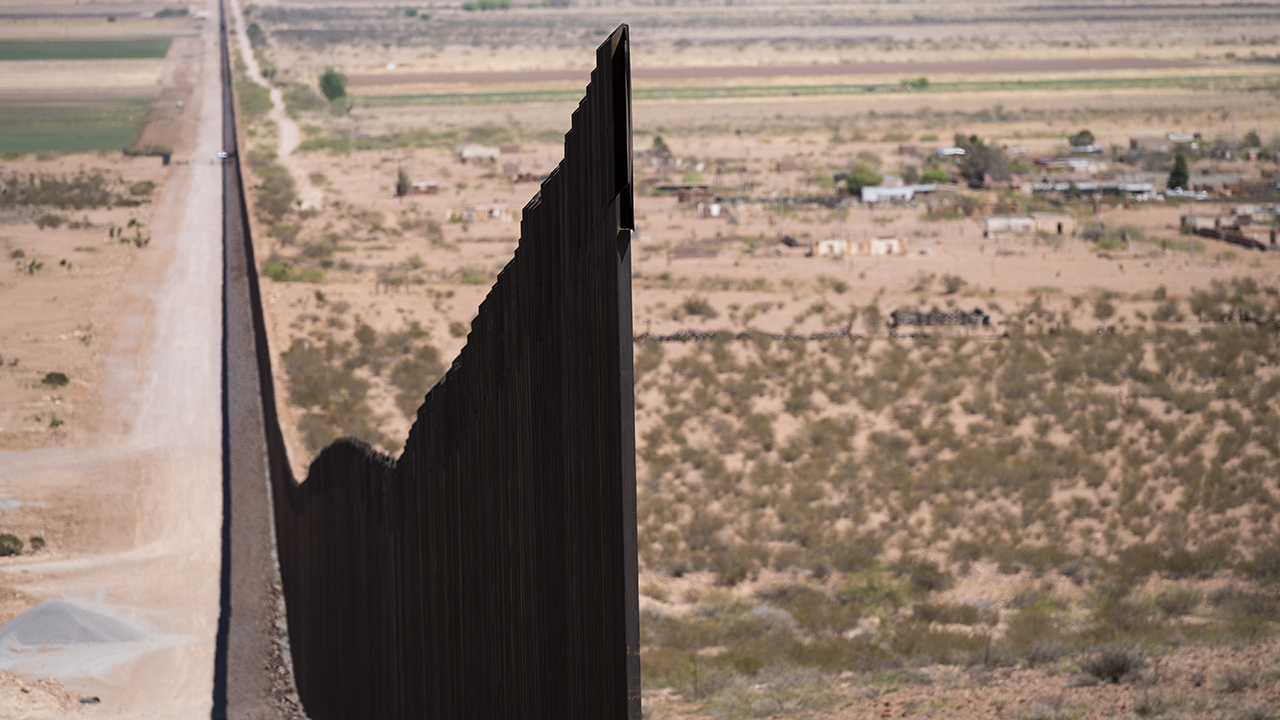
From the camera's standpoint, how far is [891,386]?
86.4 ft

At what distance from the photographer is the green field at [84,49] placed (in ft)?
320

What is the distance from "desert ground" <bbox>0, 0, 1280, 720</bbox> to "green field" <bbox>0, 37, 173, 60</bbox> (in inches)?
911

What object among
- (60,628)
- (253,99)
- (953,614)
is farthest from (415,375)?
(253,99)

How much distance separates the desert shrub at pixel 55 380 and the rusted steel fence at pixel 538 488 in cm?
2029

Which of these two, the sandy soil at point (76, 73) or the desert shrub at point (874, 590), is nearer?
the desert shrub at point (874, 590)

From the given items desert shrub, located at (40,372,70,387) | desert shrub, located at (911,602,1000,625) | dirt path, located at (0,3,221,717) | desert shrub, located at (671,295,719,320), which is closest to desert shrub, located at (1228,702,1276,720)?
desert shrub, located at (911,602,1000,625)

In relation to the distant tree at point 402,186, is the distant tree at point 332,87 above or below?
above

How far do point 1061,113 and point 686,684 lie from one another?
94.7 metres

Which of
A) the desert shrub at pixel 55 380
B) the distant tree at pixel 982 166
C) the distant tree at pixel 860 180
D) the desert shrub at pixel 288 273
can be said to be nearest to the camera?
the desert shrub at pixel 55 380

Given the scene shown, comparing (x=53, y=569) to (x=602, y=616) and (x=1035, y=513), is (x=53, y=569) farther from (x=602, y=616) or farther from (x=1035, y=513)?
(x=602, y=616)

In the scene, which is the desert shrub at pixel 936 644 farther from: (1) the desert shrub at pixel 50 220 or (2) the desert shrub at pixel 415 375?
(1) the desert shrub at pixel 50 220

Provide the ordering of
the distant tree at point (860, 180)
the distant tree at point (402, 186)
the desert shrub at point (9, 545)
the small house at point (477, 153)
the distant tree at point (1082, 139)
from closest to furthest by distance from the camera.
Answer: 1. the desert shrub at point (9, 545)
2. the distant tree at point (402, 186)
3. the distant tree at point (860, 180)
4. the small house at point (477, 153)
5. the distant tree at point (1082, 139)

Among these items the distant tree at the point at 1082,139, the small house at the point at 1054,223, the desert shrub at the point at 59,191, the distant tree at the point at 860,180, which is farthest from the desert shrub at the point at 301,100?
the small house at the point at 1054,223

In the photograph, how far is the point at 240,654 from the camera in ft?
39.4
